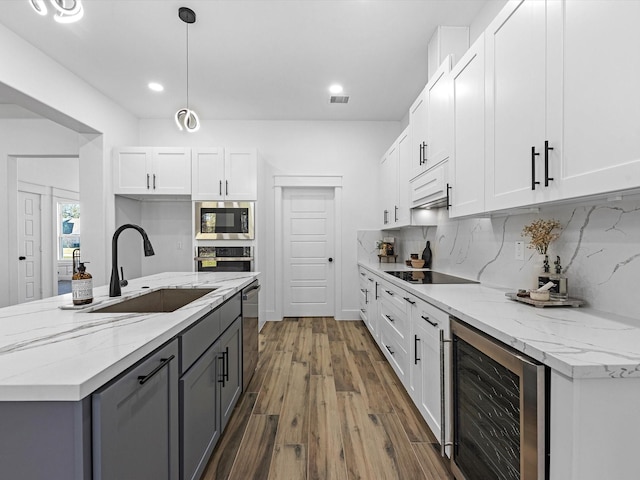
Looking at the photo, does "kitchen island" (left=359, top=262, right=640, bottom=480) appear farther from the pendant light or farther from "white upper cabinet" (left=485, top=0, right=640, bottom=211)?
the pendant light

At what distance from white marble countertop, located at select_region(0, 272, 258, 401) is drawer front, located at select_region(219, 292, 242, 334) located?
33cm

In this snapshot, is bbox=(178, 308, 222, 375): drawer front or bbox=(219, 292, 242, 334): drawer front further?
bbox=(219, 292, 242, 334): drawer front

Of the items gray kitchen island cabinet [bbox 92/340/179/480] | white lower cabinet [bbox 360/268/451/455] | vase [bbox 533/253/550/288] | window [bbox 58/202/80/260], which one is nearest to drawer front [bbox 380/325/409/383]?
white lower cabinet [bbox 360/268/451/455]

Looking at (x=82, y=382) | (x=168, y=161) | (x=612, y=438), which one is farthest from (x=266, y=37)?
(x=612, y=438)

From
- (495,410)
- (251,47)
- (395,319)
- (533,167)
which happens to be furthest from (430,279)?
(251,47)

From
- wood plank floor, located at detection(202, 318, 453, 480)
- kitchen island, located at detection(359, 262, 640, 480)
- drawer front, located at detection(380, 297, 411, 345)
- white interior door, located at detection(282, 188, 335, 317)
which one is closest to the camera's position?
kitchen island, located at detection(359, 262, 640, 480)

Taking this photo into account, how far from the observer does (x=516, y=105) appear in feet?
5.32

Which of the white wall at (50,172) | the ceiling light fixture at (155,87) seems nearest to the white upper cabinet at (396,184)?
the ceiling light fixture at (155,87)

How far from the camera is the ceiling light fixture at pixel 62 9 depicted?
58.2 inches

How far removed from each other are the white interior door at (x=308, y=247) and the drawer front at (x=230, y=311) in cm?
283

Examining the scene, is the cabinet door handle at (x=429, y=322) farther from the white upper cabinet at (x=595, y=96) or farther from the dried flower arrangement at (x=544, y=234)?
the white upper cabinet at (x=595, y=96)

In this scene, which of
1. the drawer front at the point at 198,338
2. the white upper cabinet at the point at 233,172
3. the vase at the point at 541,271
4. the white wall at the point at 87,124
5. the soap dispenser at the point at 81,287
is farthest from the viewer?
the white upper cabinet at the point at 233,172

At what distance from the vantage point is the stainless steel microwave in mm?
4359

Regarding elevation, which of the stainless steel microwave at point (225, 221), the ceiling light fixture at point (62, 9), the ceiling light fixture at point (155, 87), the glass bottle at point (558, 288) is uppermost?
the ceiling light fixture at point (155, 87)
